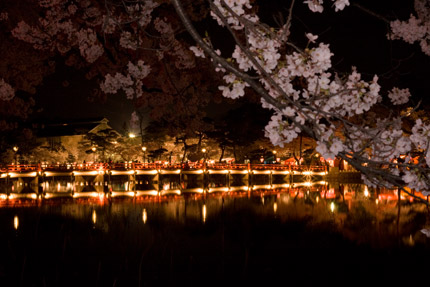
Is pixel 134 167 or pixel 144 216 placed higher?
pixel 134 167

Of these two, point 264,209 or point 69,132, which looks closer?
point 264,209

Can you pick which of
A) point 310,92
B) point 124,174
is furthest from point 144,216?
point 310,92

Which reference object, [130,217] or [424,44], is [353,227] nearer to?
[130,217]

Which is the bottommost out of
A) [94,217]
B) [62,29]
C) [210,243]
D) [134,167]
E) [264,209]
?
[210,243]

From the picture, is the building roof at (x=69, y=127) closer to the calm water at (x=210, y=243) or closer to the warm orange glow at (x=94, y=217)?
the calm water at (x=210, y=243)

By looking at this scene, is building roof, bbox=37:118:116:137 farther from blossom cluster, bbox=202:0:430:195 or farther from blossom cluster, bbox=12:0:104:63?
blossom cluster, bbox=202:0:430:195

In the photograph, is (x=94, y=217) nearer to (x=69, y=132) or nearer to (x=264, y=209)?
(x=264, y=209)

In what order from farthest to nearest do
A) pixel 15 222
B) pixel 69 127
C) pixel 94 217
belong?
pixel 69 127, pixel 94 217, pixel 15 222

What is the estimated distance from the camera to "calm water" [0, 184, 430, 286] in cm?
1145

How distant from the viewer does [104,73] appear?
25.4ft

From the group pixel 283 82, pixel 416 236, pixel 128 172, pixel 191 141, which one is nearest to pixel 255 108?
pixel 191 141

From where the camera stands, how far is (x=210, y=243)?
1590cm

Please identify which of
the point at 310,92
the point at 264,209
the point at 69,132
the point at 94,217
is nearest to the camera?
the point at 310,92

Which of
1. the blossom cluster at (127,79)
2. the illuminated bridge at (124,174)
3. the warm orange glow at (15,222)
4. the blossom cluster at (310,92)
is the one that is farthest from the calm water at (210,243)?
the illuminated bridge at (124,174)
